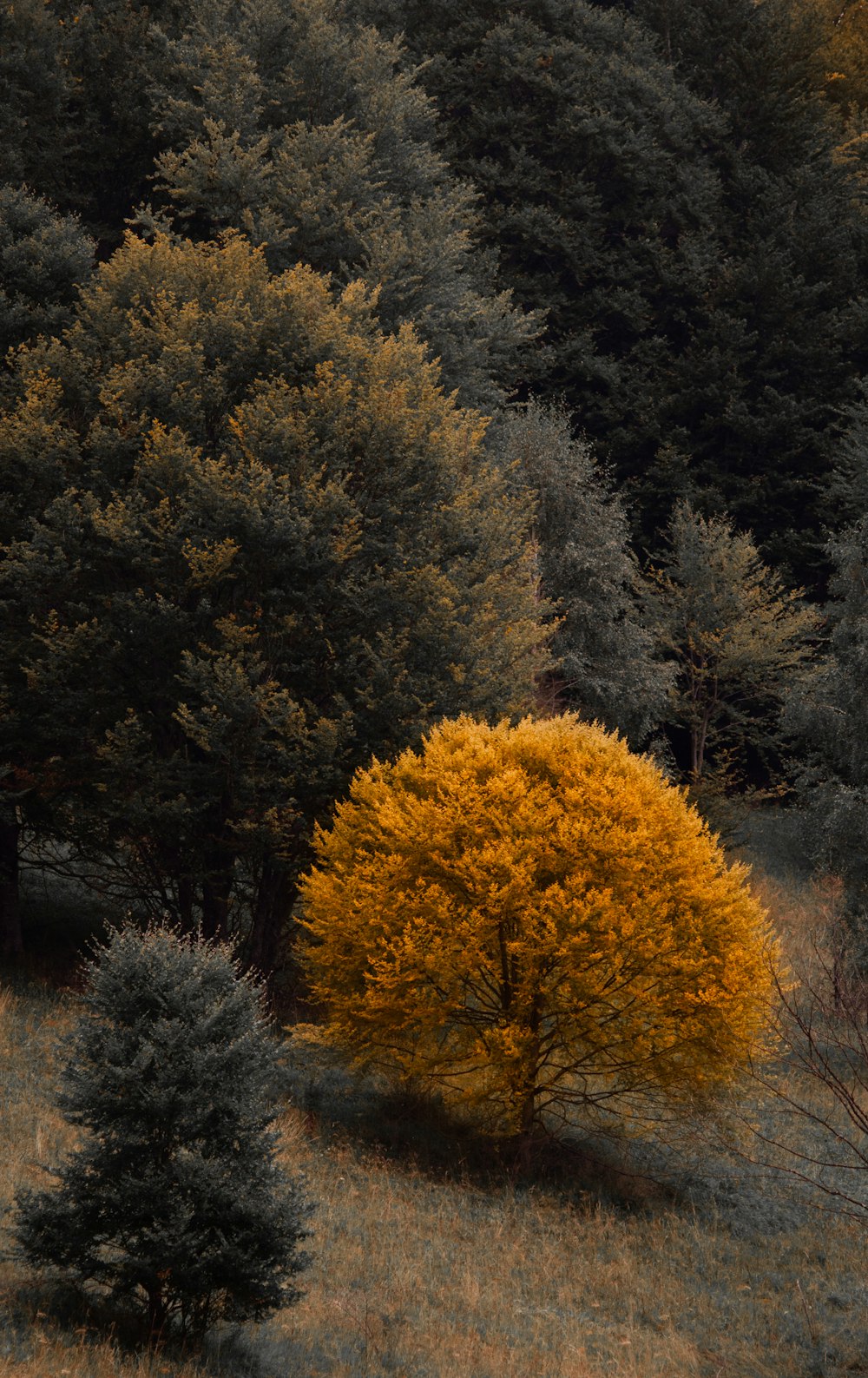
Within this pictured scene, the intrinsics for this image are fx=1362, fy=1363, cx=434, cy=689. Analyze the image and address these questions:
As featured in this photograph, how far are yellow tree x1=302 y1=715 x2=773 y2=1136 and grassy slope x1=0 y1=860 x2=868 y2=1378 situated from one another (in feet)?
4.43

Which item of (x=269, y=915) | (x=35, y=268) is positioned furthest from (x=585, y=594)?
(x=35, y=268)

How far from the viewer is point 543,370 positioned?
132ft

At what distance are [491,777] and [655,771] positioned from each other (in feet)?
7.95

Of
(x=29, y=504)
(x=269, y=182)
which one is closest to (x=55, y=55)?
(x=269, y=182)

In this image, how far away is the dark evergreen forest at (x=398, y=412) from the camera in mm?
19141

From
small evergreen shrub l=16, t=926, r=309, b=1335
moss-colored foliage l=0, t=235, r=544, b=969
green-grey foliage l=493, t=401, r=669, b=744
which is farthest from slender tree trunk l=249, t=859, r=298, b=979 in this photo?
green-grey foliage l=493, t=401, r=669, b=744

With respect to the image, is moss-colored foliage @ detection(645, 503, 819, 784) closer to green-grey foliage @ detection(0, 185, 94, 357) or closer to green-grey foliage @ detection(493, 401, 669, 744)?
green-grey foliage @ detection(493, 401, 669, 744)

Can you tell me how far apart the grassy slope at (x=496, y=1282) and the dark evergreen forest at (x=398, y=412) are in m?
4.66

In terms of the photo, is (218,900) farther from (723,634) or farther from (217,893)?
(723,634)

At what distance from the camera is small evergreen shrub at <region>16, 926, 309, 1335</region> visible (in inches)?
336

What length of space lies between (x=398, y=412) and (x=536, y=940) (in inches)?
337

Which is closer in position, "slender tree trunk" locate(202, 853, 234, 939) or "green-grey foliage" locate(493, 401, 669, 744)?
"slender tree trunk" locate(202, 853, 234, 939)

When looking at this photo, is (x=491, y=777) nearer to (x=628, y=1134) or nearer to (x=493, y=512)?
(x=628, y=1134)

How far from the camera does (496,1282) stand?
12.2m
